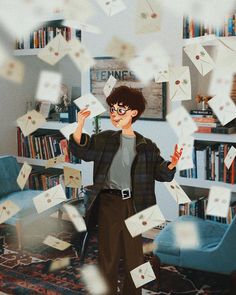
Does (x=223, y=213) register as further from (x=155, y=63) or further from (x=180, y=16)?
(x=180, y=16)

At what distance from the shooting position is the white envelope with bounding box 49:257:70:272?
117 inches

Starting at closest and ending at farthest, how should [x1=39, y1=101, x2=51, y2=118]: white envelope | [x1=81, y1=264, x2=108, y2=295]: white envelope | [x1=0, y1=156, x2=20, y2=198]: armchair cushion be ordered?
[x1=81, y1=264, x2=108, y2=295]: white envelope → [x1=0, y1=156, x2=20, y2=198]: armchair cushion → [x1=39, y1=101, x2=51, y2=118]: white envelope

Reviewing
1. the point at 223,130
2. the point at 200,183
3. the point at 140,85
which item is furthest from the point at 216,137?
the point at 140,85

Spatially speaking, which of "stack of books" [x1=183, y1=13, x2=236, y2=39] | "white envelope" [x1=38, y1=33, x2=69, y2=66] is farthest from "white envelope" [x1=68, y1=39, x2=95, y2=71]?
"stack of books" [x1=183, y1=13, x2=236, y2=39]

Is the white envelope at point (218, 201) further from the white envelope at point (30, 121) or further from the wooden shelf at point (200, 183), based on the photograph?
the wooden shelf at point (200, 183)

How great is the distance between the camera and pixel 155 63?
1.60 metres

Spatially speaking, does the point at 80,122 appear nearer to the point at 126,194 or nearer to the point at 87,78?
the point at 126,194

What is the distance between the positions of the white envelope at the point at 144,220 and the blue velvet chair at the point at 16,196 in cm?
195

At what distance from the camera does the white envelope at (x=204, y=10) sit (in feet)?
9.29

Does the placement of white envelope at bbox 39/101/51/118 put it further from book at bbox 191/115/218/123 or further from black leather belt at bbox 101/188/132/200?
black leather belt at bbox 101/188/132/200

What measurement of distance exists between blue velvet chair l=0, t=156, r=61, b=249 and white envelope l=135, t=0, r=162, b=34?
7.14 feet

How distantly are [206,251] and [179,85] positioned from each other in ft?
4.05

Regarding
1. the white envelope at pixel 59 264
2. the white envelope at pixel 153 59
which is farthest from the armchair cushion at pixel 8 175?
the white envelope at pixel 153 59

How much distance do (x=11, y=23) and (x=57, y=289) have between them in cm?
212
